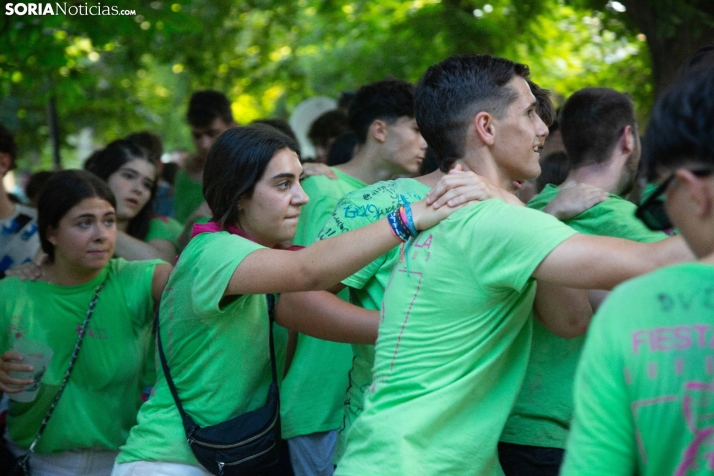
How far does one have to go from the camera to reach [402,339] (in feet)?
8.36

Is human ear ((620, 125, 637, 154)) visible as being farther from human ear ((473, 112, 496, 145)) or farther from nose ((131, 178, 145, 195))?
nose ((131, 178, 145, 195))

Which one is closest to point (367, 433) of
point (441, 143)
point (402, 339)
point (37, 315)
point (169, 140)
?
point (402, 339)

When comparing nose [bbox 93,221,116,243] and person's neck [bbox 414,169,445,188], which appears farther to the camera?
nose [bbox 93,221,116,243]

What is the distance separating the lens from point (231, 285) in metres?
2.98

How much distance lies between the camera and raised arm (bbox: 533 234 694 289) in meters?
2.23

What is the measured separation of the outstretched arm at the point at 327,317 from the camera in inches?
124

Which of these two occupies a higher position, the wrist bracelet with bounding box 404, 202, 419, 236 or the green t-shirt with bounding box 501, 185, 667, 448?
the wrist bracelet with bounding box 404, 202, 419, 236

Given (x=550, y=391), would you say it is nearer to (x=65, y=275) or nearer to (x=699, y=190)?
(x=699, y=190)

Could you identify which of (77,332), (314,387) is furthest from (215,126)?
(314,387)

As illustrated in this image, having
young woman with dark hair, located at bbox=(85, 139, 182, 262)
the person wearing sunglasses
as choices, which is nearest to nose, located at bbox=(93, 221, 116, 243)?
young woman with dark hair, located at bbox=(85, 139, 182, 262)

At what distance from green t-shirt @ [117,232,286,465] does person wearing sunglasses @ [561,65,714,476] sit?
63.8 inches

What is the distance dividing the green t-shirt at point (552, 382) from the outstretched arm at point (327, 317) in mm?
579

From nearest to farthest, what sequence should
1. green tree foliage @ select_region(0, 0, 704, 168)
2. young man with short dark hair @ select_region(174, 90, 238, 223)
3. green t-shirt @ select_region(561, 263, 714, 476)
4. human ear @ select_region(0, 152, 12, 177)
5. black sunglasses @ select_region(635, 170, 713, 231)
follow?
1. green t-shirt @ select_region(561, 263, 714, 476)
2. black sunglasses @ select_region(635, 170, 713, 231)
3. human ear @ select_region(0, 152, 12, 177)
4. green tree foliage @ select_region(0, 0, 704, 168)
5. young man with short dark hair @ select_region(174, 90, 238, 223)

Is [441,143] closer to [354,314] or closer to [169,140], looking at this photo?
[354,314]
